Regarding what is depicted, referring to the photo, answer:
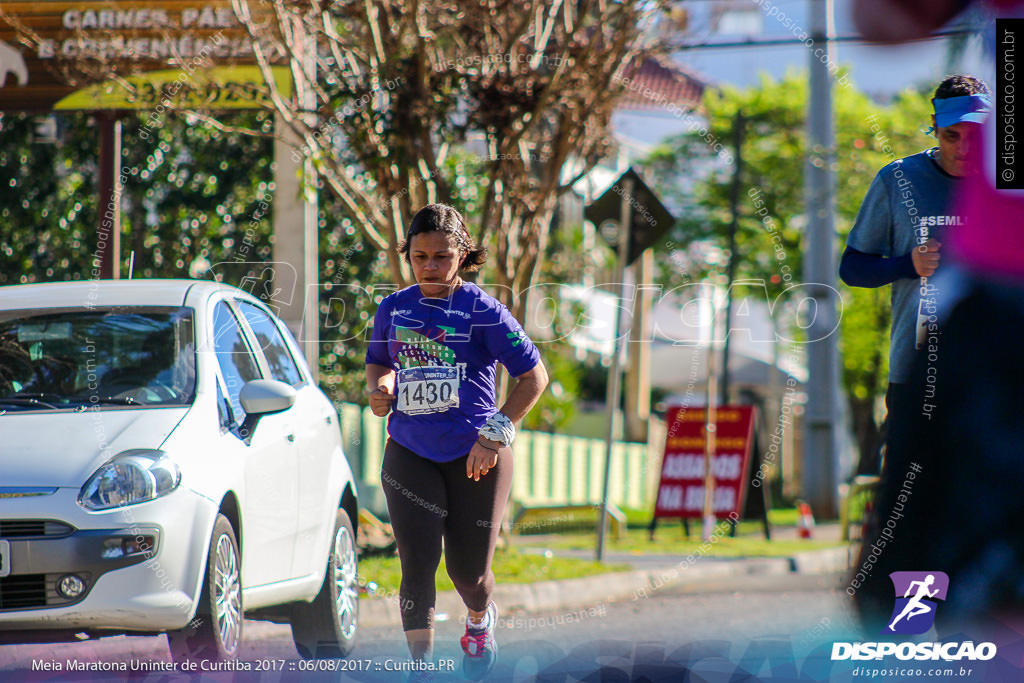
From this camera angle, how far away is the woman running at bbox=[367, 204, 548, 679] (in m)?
4.66

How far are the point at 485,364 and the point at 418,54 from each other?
4444 mm

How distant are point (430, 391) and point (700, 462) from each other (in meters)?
10.9

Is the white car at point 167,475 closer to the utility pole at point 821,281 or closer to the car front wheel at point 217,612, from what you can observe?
the car front wheel at point 217,612

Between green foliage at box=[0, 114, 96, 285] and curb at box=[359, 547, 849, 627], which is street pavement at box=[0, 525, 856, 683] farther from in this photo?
green foliage at box=[0, 114, 96, 285]

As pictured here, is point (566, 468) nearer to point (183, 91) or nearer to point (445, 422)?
point (183, 91)

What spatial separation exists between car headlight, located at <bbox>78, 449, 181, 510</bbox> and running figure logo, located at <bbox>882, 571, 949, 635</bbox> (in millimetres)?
2481

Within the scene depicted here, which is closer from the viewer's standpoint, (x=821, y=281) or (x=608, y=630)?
(x=608, y=630)

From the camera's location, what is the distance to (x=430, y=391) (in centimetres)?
465

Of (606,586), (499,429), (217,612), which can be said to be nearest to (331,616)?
(217,612)

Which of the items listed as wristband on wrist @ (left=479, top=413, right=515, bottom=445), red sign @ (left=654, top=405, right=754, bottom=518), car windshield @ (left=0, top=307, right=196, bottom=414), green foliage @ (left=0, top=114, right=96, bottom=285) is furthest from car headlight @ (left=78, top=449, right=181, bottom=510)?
red sign @ (left=654, top=405, right=754, bottom=518)

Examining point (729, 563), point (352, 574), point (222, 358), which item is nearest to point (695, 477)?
point (729, 563)

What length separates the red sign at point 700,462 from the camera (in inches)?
585

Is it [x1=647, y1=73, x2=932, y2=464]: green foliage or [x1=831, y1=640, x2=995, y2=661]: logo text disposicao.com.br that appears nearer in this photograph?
[x1=831, y1=640, x2=995, y2=661]: logo text disposicao.com.br

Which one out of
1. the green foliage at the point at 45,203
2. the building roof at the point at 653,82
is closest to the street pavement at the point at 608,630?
the building roof at the point at 653,82
